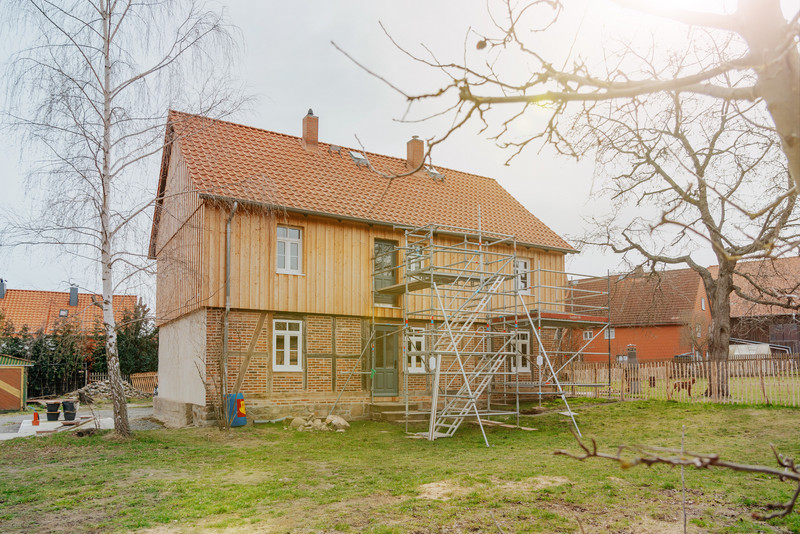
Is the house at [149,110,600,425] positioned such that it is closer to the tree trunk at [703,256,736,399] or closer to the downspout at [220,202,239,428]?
the downspout at [220,202,239,428]

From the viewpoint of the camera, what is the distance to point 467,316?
19641mm

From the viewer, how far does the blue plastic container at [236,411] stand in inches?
627

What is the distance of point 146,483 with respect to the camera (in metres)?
9.64

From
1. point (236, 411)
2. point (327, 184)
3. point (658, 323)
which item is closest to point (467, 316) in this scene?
point (327, 184)

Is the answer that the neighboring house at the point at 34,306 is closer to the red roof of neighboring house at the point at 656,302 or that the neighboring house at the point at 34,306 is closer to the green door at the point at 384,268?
the green door at the point at 384,268

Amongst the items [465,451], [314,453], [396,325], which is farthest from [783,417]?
[314,453]

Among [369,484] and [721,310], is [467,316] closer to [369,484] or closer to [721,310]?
[721,310]

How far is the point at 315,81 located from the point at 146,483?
779 cm

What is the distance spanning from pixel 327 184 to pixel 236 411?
25.0 feet

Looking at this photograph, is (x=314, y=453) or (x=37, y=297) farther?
(x=37, y=297)

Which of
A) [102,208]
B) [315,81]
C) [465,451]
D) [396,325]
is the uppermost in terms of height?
[102,208]

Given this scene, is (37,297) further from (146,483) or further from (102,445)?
(146,483)

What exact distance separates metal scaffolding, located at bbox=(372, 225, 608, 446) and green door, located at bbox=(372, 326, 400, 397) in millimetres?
280

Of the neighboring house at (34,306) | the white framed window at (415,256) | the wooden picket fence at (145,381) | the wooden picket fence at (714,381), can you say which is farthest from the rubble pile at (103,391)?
the wooden picket fence at (714,381)
